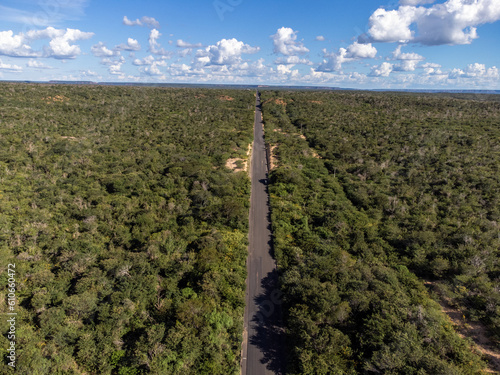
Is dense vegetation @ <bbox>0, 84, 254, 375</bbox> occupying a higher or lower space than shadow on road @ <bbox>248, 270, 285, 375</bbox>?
higher

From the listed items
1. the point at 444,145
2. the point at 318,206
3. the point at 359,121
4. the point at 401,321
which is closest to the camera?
the point at 401,321

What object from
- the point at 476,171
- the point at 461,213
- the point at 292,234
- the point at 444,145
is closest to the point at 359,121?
the point at 444,145

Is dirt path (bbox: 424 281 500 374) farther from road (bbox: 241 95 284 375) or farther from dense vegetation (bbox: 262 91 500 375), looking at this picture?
road (bbox: 241 95 284 375)

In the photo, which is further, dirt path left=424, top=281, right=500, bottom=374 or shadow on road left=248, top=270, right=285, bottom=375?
shadow on road left=248, top=270, right=285, bottom=375

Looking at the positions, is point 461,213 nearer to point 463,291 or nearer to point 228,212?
point 463,291

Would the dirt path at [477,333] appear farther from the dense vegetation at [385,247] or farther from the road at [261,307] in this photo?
the road at [261,307]

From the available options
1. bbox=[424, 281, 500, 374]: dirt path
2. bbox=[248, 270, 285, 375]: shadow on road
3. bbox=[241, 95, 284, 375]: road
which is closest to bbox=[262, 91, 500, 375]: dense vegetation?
bbox=[424, 281, 500, 374]: dirt path

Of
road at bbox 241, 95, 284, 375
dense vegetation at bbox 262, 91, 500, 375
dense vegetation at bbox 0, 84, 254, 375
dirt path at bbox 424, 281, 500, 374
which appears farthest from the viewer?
road at bbox 241, 95, 284, 375

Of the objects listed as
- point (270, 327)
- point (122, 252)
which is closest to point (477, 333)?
point (270, 327)
